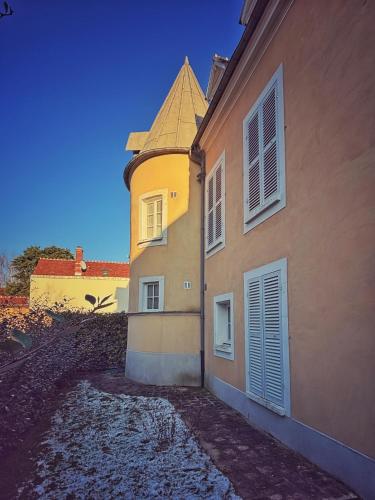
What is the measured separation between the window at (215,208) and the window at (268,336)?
2.02 metres

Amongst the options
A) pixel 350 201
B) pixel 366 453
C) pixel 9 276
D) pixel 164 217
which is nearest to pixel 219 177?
pixel 164 217

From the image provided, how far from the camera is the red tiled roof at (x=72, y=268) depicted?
81.7 ft

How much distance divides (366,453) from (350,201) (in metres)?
2.26

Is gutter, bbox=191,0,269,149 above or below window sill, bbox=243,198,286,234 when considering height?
above

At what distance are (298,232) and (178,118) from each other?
7.64 meters

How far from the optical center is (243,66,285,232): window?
4898 millimetres

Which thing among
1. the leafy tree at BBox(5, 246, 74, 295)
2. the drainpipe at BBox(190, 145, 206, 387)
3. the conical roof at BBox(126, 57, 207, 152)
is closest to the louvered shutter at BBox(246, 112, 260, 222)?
the drainpipe at BBox(190, 145, 206, 387)

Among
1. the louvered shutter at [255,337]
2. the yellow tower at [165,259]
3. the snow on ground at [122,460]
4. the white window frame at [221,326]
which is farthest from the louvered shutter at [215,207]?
the snow on ground at [122,460]

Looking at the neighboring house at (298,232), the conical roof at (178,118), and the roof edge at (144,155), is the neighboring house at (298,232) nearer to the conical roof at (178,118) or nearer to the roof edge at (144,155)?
the roof edge at (144,155)

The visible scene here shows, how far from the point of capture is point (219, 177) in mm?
7875

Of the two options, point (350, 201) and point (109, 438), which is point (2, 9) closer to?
point (350, 201)

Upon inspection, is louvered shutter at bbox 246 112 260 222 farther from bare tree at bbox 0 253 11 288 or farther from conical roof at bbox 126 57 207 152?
bare tree at bbox 0 253 11 288

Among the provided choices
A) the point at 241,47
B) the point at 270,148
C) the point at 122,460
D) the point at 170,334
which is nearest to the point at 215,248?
the point at 170,334

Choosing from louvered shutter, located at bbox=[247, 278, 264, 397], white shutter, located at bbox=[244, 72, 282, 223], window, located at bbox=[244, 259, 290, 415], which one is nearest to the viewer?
window, located at bbox=[244, 259, 290, 415]
